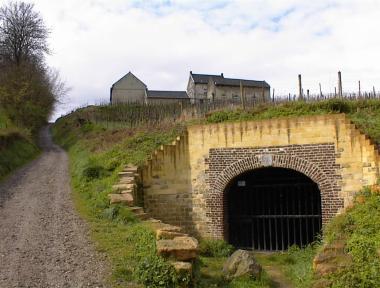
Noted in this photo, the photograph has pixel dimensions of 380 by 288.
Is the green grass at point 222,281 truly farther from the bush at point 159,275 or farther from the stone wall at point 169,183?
the stone wall at point 169,183

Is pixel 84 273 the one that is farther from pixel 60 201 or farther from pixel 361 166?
pixel 361 166

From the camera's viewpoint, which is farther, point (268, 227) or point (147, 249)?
point (268, 227)

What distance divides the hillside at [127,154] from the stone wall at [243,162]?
1.55 metres

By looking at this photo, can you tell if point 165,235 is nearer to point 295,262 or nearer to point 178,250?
point 178,250

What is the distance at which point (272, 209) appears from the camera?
579 inches

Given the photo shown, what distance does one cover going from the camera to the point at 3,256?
823cm

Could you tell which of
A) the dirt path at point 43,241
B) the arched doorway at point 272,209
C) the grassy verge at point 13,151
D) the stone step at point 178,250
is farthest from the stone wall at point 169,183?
the stone step at point 178,250

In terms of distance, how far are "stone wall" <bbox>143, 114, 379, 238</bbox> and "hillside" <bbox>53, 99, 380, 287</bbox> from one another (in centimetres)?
155

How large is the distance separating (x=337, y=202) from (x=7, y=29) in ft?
106

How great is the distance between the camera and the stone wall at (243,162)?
12.7m

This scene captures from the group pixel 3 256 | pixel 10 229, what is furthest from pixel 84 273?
pixel 10 229

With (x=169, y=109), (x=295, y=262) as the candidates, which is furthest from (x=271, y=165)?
(x=169, y=109)

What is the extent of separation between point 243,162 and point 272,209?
2040 millimetres

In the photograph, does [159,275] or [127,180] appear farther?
[127,180]
